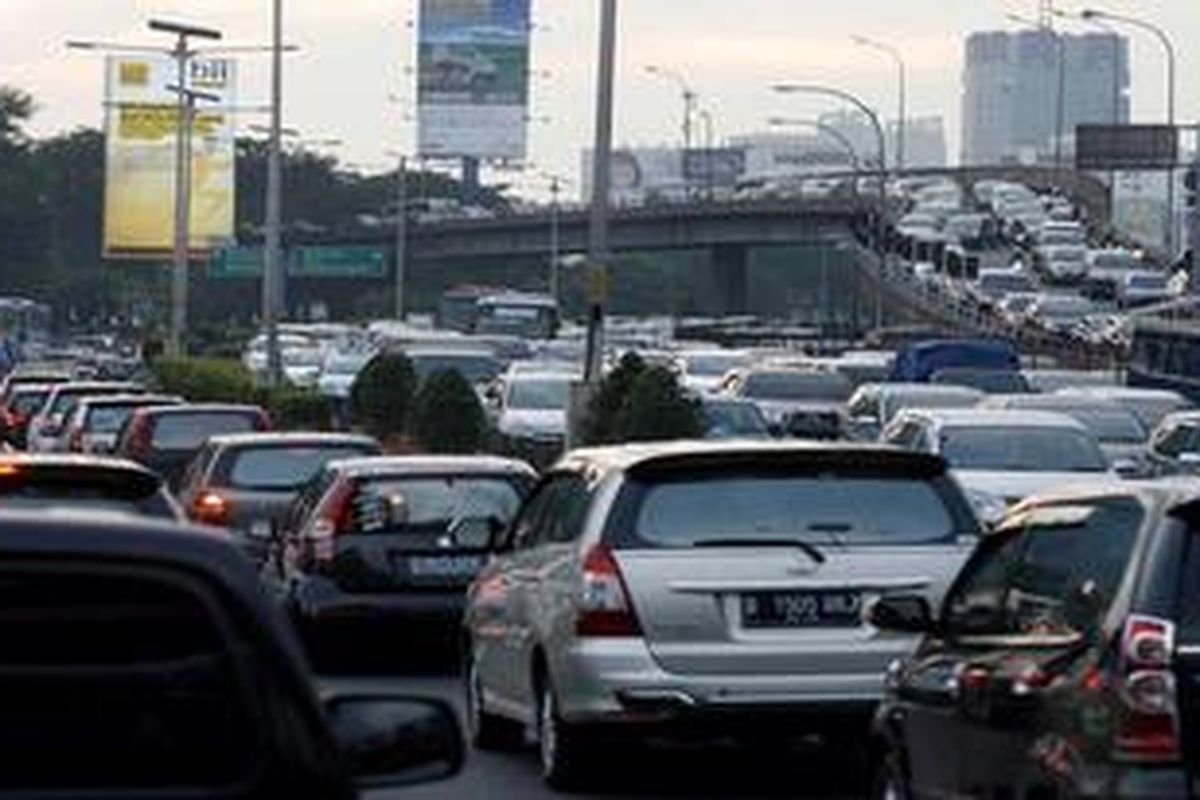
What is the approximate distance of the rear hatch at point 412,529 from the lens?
22.1 m

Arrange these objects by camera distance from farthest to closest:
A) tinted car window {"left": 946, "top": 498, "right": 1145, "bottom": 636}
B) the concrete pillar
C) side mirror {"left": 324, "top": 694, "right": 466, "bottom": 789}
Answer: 1. the concrete pillar
2. tinted car window {"left": 946, "top": 498, "right": 1145, "bottom": 636}
3. side mirror {"left": 324, "top": 694, "right": 466, "bottom": 789}

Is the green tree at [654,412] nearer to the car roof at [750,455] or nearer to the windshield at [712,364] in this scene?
the car roof at [750,455]

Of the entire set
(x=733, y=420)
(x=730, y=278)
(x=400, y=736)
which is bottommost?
(x=733, y=420)

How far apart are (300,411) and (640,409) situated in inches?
648

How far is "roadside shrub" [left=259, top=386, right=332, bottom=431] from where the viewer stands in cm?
5247

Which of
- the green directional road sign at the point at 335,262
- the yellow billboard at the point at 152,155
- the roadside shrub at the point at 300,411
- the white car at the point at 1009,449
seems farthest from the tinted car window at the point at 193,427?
the green directional road sign at the point at 335,262

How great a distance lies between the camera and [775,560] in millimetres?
15250

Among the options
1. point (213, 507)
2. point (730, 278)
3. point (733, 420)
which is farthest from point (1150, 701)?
point (730, 278)

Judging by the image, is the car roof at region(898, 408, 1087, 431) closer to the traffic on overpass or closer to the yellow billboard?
the traffic on overpass

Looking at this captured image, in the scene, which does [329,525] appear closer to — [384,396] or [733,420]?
[733,420]

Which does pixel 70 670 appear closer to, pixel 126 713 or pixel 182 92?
pixel 126 713

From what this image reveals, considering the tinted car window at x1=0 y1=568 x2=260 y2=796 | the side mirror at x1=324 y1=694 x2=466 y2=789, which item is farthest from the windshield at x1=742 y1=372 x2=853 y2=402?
the tinted car window at x1=0 y1=568 x2=260 y2=796

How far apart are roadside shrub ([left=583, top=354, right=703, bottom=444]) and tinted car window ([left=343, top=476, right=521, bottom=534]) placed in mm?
13987

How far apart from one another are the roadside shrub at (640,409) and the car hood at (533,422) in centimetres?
767
